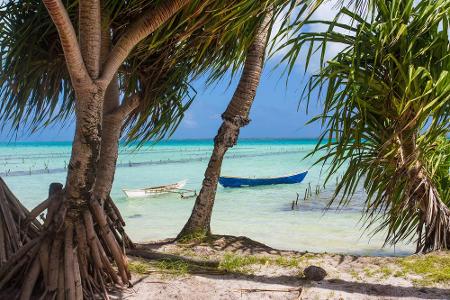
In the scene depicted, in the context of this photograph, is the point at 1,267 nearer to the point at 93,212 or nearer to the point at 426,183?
the point at 93,212

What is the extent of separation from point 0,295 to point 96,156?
1122mm

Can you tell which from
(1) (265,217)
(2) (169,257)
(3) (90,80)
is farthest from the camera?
(1) (265,217)

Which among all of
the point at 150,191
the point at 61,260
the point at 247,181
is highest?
the point at 61,260

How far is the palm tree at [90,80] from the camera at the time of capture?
2.91m

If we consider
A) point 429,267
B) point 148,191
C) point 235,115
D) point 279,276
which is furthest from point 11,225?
point 148,191

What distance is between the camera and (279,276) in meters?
3.92

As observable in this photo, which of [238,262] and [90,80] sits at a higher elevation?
[90,80]

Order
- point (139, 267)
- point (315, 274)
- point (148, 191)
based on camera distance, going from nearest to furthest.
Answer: point (315, 274) < point (139, 267) < point (148, 191)

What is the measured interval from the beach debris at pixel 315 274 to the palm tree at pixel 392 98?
0.58 metres

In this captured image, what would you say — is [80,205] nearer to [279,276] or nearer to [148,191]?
[279,276]

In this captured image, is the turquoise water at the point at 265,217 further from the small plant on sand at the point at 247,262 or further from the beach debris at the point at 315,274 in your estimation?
the beach debris at the point at 315,274

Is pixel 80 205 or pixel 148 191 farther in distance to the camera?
pixel 148 191

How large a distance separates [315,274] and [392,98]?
159 cm

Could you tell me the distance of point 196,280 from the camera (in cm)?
357
